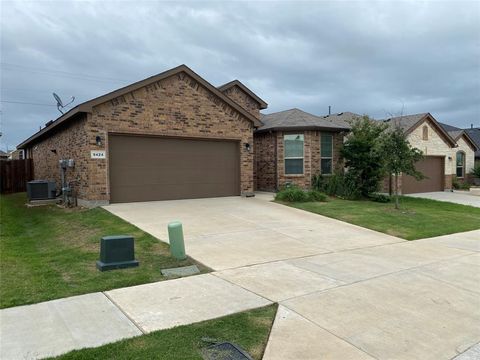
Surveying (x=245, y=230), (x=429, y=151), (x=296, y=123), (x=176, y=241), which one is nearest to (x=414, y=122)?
(x=429, y=151)

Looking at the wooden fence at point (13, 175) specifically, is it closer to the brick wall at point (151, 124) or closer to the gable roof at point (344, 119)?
the brick wall at point (151, 124)

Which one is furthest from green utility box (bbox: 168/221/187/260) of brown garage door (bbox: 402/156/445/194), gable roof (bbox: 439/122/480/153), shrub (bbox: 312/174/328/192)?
gable roof (bbox: 439/122/480/153)

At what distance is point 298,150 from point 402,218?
7196 millimetres

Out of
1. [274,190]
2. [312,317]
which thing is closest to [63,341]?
[312,317]

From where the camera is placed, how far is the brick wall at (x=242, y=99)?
71.6 feet

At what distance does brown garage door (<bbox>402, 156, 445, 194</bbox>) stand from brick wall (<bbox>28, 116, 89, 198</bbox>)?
17455 mm

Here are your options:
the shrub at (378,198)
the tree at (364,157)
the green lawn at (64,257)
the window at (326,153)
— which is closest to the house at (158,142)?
the green lawn at (64,257)

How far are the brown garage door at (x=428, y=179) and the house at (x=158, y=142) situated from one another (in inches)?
445

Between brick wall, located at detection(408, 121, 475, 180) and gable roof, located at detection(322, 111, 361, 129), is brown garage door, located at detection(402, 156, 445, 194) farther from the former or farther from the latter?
gable roof, located at detection(322, 111, 361, 129)

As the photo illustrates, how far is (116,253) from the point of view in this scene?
6.66 metres

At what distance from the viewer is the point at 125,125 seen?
550 inches

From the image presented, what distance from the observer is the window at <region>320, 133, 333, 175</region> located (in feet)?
64.5

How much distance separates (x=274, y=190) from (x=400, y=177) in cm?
798

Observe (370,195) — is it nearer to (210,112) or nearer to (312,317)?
(210,112)
